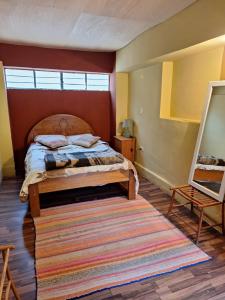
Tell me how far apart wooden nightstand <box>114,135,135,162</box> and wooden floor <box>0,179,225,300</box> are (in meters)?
1.50

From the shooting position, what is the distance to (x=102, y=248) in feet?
6.87

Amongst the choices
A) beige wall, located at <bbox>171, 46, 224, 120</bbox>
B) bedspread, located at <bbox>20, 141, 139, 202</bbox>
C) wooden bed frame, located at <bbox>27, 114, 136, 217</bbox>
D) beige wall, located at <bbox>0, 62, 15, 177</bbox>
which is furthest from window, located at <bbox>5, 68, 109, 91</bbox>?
beige wall, located at <bbox>171, 46, 224, 120</bbox>

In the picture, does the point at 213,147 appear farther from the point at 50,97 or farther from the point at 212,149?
the point at 50,97

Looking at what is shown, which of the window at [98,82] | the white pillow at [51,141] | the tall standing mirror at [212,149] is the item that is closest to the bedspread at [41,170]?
the white pillow at [51,141]

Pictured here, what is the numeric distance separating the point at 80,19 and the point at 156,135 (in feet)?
6.70

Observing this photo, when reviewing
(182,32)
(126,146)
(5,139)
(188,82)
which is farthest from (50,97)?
(182,32)

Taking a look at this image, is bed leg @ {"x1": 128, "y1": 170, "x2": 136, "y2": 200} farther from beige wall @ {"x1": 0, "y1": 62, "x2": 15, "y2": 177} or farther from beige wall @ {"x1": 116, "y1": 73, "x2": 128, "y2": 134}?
beige wall @ {"x1": 0, "y1": 62, "x2": 15, "y2": 177}

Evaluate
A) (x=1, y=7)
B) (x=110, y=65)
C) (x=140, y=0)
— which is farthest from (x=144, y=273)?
(x=110, y=65)

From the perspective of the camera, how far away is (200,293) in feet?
5.27

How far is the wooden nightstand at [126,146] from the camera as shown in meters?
4.20

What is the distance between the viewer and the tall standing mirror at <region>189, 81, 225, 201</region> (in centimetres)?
224

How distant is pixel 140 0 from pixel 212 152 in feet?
5.82

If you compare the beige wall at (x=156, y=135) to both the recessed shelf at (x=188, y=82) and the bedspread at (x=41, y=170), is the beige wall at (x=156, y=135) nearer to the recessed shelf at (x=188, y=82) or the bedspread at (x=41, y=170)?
the recessed shelf at (x=188, y=82)

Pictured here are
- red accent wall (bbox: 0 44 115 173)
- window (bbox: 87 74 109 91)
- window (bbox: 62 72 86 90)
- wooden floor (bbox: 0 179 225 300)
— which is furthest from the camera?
window (bbox: 87 74 109 91)
